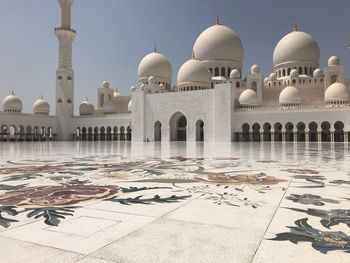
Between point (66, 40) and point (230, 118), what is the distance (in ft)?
58.4

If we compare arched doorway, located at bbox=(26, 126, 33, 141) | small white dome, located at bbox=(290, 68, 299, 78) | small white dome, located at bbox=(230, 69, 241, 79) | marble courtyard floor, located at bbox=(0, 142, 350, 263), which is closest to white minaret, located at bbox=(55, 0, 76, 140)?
arched doorway, located at bbox=(26, 126, 33, 141)

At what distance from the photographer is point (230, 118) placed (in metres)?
24.7

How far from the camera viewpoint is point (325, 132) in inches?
920

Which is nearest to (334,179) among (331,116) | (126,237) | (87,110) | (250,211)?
(250,211)

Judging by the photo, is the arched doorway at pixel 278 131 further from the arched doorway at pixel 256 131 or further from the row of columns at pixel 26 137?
the row of columns at pixel 26 137

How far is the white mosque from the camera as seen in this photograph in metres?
24.1

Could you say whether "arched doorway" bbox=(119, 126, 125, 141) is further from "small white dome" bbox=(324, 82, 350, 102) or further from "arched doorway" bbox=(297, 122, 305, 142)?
"small white dome" bbox=(324, 82, 350, 102)

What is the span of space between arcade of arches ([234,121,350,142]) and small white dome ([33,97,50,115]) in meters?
21.0

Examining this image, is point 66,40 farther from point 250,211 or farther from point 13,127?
point 250,211

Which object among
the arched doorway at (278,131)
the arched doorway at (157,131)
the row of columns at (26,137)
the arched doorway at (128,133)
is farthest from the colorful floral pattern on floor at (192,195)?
the row of columns at (26,137)

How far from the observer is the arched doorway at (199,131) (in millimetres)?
27103

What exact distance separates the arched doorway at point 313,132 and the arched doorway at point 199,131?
28.3ft

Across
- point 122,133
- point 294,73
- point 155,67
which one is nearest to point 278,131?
point 294,73

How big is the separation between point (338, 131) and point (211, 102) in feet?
30.5
